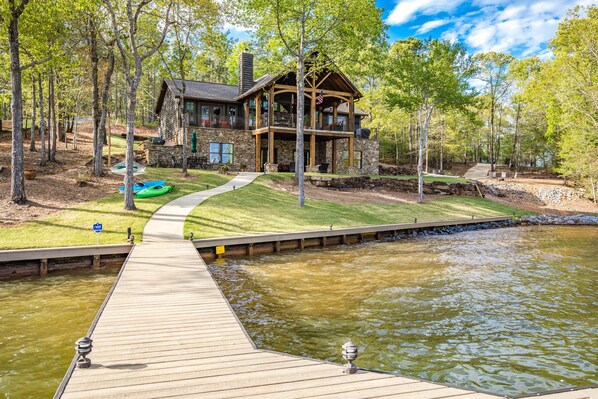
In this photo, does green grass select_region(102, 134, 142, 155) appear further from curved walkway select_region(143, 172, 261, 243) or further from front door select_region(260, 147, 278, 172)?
curved walkway select_region(143, 172, 261, 243)

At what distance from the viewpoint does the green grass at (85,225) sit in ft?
39.4

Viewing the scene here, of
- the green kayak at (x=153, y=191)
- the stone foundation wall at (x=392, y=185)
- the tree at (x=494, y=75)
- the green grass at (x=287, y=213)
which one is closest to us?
the green grass at (x=287, y=213)

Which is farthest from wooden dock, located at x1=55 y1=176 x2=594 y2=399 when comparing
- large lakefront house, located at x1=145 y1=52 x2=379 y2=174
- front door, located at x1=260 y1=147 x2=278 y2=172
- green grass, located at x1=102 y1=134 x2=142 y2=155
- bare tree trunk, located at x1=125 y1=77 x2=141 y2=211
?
green grass, located at x1=102 y1=134 x2=142 y2=155

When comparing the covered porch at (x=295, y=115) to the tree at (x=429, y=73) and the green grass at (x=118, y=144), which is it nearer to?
the tree at (x=429, y=73)

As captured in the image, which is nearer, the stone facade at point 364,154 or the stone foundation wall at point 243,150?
the stone foundation wall at point 243,150

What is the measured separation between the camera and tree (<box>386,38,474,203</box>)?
23969mm

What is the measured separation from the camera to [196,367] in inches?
177

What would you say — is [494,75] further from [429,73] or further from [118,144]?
[118,144]

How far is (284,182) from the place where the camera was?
85.1 feet

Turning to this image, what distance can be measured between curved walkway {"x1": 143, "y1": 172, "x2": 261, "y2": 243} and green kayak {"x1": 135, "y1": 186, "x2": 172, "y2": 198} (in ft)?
3.88

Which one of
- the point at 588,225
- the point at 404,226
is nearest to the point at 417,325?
the point at 404,226

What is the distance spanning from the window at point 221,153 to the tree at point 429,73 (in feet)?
47.6

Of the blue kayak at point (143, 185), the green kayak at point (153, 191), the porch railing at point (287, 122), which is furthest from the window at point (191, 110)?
the green kayak at point (153, 191)

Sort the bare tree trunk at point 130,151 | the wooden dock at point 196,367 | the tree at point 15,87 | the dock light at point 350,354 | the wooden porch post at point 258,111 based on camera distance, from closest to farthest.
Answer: the wooden dock at point 196,367 → the dock light at point 350,354 → the tree at point 15,87 → the bare tree trunk at point 130,151 → the wooden porch post at point 258,111
